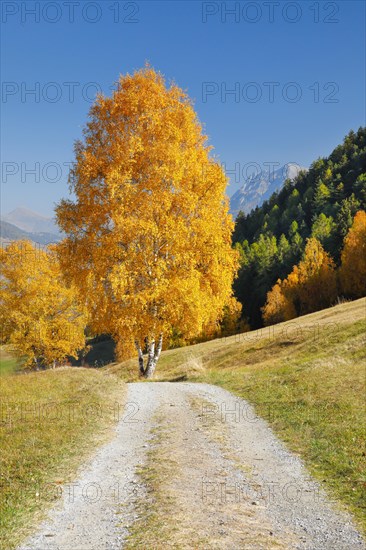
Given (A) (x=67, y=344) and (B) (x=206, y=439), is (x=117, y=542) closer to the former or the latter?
(B) (x=206, y=439)

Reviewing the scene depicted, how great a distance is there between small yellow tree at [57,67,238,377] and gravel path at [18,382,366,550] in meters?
8.55

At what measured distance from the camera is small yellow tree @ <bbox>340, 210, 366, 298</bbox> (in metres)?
90.1

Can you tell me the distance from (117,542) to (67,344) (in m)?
38.2

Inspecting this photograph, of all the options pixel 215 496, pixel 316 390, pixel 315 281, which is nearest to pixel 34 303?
pixel 316 390

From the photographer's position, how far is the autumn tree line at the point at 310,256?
310ft

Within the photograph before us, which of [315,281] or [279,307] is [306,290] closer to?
[315,281]

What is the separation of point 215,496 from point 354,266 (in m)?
90.8

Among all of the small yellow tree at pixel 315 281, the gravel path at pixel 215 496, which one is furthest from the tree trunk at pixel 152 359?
the small yellow tree at pixel 315 281

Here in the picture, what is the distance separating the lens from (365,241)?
9081 cm

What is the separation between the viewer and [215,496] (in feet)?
26.6

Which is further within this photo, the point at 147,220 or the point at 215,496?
the point at 147,220

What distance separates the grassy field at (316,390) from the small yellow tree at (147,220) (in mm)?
5325

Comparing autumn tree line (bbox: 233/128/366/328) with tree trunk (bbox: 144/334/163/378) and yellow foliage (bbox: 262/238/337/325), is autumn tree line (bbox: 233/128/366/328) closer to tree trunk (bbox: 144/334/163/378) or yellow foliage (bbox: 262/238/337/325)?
yellow foliage (bbox: 262/238/337/325)

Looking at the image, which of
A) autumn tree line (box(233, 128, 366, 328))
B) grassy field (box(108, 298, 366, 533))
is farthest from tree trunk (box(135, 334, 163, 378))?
autumn tree line (box(233, 128, 366, 328))
